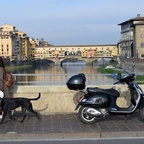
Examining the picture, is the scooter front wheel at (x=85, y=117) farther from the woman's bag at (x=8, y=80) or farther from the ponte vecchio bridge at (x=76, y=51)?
the ponte vecchio bridge at (x=76, y=51)

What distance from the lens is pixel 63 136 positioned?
6.80m

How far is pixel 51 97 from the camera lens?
9.43m

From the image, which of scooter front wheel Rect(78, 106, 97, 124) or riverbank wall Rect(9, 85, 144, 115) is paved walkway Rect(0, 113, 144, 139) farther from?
riverbank wall Rect(9, 85, 144, 115)

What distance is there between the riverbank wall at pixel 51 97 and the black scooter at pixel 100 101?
150cm

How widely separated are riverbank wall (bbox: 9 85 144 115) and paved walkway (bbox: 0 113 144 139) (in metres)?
0.48

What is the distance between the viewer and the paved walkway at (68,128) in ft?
22.4

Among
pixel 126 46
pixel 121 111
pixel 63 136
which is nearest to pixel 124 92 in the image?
pixel 121 111

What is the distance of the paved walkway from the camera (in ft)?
22.4

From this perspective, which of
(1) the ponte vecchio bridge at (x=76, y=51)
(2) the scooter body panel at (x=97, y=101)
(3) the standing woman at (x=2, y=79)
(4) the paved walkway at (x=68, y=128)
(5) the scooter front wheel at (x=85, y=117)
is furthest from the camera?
(1) the ponte vecchio bridge at (x=76, y=51)

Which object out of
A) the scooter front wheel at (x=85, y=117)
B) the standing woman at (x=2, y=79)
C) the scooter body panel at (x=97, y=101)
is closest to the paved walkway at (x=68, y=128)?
the scooter front wheel at (x=85, y=117)

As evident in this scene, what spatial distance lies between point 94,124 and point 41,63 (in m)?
139

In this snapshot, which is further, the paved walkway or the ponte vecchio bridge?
the ponte vecchio bridge

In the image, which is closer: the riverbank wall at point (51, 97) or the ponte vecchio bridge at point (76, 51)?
the riverbank wall at point (51, 97)

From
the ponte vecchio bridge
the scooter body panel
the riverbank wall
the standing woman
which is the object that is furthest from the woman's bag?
the ponte vecchio bridge
